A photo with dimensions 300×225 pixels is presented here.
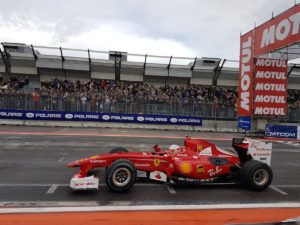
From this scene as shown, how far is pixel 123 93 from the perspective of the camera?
2884cm

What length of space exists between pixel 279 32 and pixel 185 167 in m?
14.3

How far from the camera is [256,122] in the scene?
80.2 feet

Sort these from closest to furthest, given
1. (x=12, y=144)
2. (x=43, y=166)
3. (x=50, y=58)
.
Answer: (x=43, y=166)
(x=12, y=144)
(x=50, y=58)

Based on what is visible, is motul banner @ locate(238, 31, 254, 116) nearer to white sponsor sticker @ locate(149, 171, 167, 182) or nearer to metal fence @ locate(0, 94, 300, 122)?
metal fence @ locate(0, 94, 300, 122)

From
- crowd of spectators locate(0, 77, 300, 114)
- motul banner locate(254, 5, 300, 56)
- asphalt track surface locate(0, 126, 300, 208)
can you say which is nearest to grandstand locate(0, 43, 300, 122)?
crowd of spectators locate(0, 77, 300, 114)

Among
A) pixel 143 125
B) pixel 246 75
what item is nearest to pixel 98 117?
pixel 143 125

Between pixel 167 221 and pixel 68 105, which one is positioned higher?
pixel 68 105

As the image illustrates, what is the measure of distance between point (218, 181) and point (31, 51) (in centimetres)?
2778

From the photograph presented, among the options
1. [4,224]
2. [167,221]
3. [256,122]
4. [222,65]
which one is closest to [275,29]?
[256,122]

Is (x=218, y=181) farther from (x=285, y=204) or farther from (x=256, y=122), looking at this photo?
(x=256, y=122)

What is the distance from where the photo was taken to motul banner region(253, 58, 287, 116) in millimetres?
22688

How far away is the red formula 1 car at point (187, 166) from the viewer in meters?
6.89

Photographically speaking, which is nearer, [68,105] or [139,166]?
[139,166]

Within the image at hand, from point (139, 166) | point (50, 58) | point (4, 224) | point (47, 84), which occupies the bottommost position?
point (4, 224)
